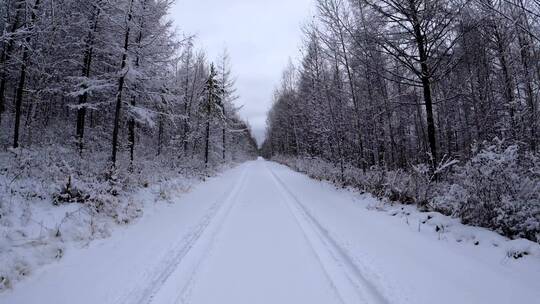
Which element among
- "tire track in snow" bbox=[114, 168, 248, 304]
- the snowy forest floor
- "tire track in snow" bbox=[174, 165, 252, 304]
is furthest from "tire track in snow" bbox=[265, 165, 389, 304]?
the snowy forest floor

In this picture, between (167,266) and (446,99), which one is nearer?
(167,266)

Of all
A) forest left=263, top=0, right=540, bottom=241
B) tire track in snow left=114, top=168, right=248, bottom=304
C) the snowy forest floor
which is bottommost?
tire track in snow left=114, top=168, right=248, bottom=304

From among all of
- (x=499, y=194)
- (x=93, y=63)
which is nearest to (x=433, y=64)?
(x=499, y=194)

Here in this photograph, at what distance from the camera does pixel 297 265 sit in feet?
13.1

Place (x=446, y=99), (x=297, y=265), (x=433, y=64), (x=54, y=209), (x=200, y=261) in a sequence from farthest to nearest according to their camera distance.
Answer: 1. (x=433, y=64)
2. (x=446, y=99)
3. (x=54, y=209)
4. (x=200, y=261)
5. (x=297, y=265)

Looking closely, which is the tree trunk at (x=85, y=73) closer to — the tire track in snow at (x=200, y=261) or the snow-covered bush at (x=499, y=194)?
the tire track in snow at (x=200, y=261)

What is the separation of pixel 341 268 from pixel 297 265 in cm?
63

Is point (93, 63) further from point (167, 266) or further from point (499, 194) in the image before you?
point (499, 194)

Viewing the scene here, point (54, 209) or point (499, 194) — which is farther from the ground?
point (499, 194)

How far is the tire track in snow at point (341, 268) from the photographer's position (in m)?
3.08

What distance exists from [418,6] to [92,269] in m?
9.23

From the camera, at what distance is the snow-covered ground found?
3164 mm

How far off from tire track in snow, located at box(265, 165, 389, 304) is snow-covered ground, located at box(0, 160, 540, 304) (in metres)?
0.01

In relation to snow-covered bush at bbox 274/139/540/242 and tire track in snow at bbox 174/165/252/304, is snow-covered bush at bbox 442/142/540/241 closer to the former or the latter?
snow-covered bush at bbox 274/139/540/242
